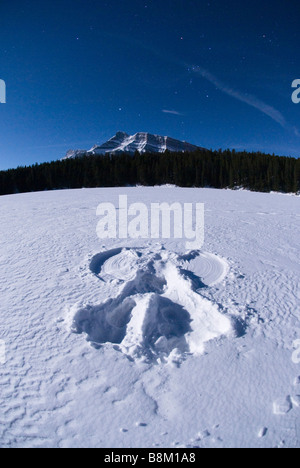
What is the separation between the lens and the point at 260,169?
159 ft

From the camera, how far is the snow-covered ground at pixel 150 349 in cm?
169

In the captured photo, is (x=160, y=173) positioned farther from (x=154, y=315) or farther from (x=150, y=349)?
(x=150, y=349)

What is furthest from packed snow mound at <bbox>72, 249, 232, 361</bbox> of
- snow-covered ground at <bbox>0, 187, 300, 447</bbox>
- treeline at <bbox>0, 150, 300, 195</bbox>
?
treeline at <bbox>0, 150, 300, 195</bbox>

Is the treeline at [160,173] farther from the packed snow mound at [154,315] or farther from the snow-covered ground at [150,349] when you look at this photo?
the packed snow mound at [154,315]

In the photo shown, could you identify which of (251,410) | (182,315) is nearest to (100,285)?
(182,315)

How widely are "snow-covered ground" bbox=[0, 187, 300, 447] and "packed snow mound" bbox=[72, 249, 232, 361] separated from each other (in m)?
0.01

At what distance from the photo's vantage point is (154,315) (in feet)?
8.77

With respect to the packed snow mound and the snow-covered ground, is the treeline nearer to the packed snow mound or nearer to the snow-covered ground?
the snow-covered ground

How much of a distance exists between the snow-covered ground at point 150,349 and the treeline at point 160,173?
158 feet

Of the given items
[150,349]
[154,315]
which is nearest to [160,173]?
Answer: [154,315]

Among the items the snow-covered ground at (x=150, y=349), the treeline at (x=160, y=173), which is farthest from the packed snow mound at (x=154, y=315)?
the treeline at (x=160, y=173)
